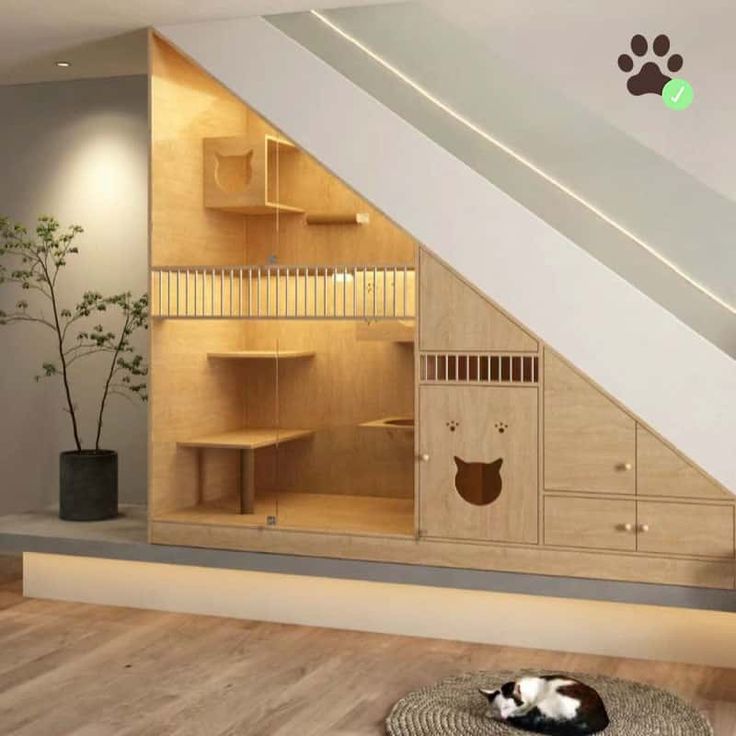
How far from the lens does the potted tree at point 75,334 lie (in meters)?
5.25

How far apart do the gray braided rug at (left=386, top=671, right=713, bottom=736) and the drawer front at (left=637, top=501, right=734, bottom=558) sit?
20.4 inches

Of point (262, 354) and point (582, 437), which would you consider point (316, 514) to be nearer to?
point (262, 354)

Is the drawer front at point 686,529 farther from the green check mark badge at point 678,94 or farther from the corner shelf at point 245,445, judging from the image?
the corner shelf at point 245,445

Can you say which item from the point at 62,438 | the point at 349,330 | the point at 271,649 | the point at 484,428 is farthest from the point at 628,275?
the point at 62,438

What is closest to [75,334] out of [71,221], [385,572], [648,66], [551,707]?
[71,221]

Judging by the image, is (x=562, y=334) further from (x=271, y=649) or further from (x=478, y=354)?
(x=271, y=649)

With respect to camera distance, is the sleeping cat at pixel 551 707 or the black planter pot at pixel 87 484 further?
the black planter pot at pixel 87 484

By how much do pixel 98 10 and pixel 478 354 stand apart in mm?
1950

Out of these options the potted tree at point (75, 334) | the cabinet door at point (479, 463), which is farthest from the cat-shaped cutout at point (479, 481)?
the potted tree at point (75, 334)

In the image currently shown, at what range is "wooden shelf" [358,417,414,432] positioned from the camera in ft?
15.8

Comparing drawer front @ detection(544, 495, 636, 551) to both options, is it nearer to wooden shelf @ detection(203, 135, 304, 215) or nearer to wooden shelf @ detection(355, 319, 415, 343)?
wooden shelf @ detection(355, 319, 415, 343)

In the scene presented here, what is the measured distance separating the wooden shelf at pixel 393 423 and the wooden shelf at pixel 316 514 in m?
0.32

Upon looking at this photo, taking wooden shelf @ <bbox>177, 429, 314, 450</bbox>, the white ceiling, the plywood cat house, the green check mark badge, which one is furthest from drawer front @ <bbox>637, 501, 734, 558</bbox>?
the white ceiling

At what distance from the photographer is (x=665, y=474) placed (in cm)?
411
